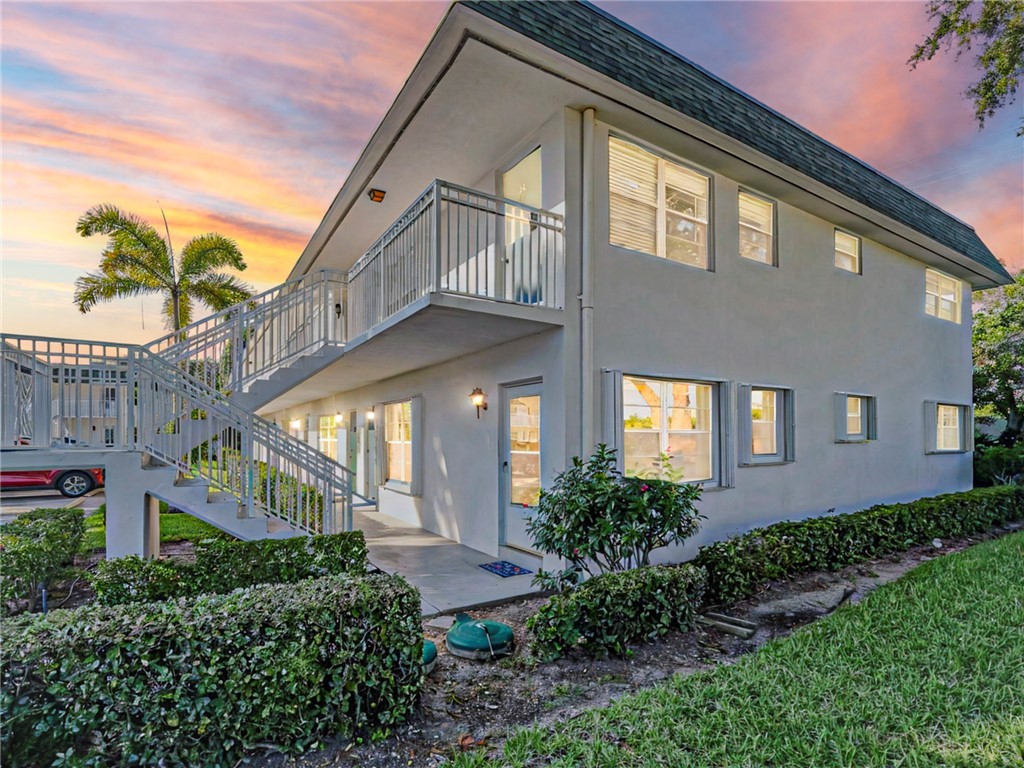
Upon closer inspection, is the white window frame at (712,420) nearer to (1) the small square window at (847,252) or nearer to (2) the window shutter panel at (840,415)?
(2) the window shutter panel at (840,415)

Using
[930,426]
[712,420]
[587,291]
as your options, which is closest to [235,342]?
[587,291]

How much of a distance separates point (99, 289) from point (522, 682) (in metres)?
17.4

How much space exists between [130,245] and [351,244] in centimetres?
892

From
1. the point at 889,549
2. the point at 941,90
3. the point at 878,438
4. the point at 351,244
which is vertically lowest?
the point at 889,549

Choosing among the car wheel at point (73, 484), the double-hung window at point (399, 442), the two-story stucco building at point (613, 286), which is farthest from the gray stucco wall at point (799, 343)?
the car wheel at point (73, 484)

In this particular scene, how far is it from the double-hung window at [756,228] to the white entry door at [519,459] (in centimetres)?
401

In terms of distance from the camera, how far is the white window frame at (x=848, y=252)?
30.9 ft

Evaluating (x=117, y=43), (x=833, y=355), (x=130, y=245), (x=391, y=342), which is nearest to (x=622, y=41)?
(x=391, y=342)

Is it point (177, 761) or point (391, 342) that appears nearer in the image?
point (177, 761)

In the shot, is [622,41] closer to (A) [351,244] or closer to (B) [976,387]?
(A) [351,244]

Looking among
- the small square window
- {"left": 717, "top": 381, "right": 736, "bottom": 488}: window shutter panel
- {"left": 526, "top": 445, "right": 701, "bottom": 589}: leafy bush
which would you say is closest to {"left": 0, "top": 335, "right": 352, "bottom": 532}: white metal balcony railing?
{"left": 526, "top": 445, "right": 701, "bottom": 589}: leafy bush

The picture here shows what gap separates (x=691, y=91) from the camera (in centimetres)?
652

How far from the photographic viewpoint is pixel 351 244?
37.6 feet

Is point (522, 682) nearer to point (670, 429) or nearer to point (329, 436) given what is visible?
point (670, 429)
